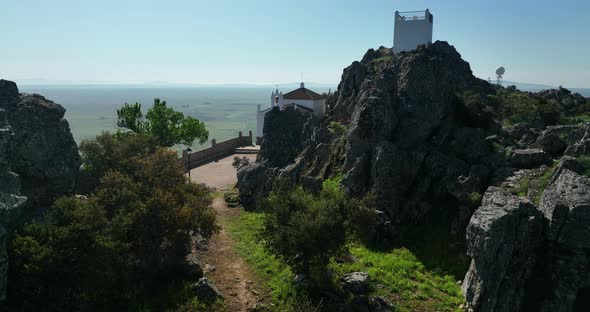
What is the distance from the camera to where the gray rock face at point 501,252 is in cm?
1900

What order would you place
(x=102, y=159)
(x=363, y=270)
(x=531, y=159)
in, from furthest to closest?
(x=102, y=159)
(x=531, y=159)
(x=363, y=270)

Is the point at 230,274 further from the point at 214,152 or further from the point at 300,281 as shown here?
the point at 214,152

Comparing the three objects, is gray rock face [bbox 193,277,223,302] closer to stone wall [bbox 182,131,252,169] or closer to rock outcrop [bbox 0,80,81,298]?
rock outcrop [bbox 0,80,81,298]

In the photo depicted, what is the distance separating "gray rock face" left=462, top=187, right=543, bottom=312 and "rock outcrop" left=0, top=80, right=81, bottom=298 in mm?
21066

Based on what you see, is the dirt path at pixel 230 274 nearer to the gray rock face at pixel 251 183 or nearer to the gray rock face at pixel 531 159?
the gray rock face at pixel 251 183

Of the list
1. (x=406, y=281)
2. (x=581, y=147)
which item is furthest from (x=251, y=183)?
(x=581, y=147)

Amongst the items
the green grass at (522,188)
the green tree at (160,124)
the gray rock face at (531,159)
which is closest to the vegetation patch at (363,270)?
the green grass at (522,188)

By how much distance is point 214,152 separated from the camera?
59.8 metres

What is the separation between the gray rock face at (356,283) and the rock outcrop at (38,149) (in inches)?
621

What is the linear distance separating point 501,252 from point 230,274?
14.5 metres

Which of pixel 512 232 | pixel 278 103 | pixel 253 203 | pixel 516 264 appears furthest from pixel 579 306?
pixel 278 103

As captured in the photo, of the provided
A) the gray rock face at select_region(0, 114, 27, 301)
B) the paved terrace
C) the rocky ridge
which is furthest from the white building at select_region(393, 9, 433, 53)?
the gray rock face at select_region(0, 114, 27, 301)

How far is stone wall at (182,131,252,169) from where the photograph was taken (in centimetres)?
5446

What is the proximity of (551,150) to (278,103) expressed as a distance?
46877 millimetres
